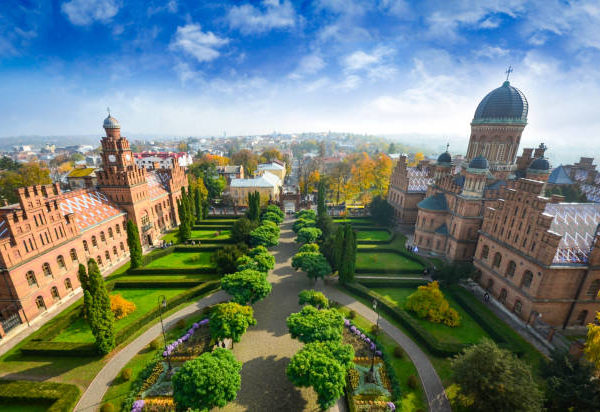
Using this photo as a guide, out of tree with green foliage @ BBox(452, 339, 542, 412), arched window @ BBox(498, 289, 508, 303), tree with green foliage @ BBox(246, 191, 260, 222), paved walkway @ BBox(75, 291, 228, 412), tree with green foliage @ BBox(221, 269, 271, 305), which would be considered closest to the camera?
tree with green foliage @ BBox(452, 339, 542, 412)

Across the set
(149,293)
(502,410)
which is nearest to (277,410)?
(502,410)

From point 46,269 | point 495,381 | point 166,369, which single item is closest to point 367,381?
point 495,381

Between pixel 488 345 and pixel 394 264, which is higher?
pixel 488 345

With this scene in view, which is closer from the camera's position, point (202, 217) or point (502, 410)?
point (502, 410)

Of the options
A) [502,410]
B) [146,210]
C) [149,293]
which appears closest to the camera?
[502,410]

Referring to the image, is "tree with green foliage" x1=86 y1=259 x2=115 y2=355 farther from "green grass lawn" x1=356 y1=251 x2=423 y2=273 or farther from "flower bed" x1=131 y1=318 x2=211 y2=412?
"green grass lawn" x1=356 y1=251 x2=423 y2=273

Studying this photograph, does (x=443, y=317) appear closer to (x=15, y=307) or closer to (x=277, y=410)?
(x=277, y=410)

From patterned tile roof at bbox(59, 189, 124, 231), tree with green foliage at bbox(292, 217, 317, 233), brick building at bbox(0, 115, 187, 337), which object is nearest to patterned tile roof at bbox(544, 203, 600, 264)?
tree with green foliage at bbox(292, 217, 317, 233)
